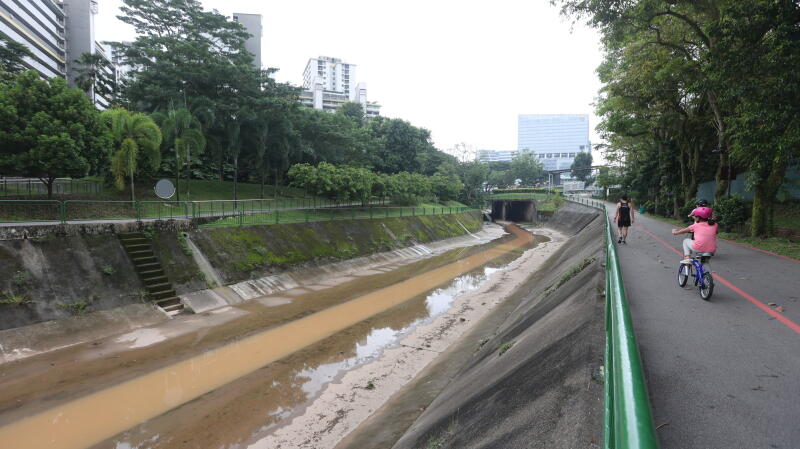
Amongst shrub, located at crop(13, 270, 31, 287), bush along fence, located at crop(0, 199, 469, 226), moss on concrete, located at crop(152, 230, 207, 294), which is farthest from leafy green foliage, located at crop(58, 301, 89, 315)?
bush along fence, located at crop(0, 199, 469, 226)

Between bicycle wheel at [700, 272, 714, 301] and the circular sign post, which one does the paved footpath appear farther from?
the circular sign post

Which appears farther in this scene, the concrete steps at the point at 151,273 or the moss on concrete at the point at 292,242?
the moss on concrete at the point at 292,242

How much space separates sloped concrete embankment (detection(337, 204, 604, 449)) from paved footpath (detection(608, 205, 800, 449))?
2.34 ft

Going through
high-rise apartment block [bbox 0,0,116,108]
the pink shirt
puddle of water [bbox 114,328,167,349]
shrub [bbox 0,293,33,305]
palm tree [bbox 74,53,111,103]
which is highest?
high-rise apartment block [bbox 0,0,116,108]

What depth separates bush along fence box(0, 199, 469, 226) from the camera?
14.4 m

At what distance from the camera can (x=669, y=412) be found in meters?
4.00

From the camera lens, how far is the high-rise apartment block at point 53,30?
5253cm

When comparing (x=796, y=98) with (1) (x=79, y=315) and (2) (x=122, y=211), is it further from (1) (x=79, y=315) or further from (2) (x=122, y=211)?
(2) (x=122, y=211)

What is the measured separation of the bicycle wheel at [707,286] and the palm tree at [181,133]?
93.0 ft

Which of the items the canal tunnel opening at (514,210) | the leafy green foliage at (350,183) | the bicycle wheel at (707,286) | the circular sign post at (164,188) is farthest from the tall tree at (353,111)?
the bicycle wheel at (707,286)

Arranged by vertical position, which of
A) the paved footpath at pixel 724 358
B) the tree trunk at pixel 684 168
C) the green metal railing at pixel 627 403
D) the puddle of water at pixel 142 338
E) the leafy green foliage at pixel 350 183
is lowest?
the puddle of water at pixel 142 338

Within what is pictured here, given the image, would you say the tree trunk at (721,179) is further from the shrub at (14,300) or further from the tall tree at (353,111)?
the tall tree at (353,111)

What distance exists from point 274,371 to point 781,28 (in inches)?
720

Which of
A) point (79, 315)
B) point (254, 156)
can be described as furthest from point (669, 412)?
point (254, 156)
